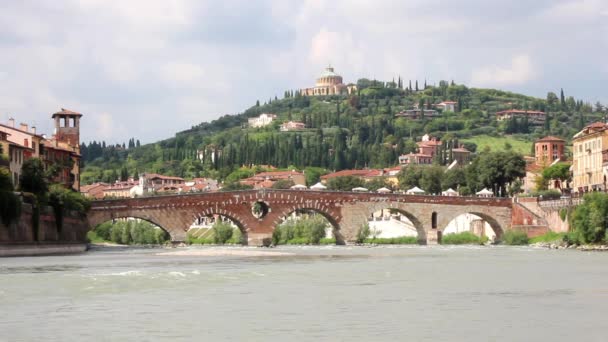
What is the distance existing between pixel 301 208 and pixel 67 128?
893 inches

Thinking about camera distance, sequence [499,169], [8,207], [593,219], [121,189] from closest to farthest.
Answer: [8,207] → [593,219] → [499,169] → [121,189]

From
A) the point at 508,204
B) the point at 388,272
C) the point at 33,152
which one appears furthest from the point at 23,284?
the point at 508,204

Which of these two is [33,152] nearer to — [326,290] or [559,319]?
[326,290]

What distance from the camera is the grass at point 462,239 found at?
332ft

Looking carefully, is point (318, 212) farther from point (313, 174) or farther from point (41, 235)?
point (313, 174)

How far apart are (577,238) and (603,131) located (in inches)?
1010

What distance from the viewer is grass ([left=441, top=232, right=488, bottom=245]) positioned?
10112cm

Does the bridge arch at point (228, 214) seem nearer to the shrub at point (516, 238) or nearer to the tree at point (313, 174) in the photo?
the shrub at point (516, 238)

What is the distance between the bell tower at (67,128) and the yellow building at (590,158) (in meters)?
44.6

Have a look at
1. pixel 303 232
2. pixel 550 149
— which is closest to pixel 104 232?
pixel 303 232

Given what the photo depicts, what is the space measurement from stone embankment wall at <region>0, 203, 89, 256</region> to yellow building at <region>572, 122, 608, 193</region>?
1717 inches

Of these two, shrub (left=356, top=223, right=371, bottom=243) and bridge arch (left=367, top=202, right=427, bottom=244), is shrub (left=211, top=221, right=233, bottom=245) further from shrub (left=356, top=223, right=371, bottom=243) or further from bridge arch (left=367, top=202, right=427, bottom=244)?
bridge arch (left=367, top=202, right=427, bottom=244)

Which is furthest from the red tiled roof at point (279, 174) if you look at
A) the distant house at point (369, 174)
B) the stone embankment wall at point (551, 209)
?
the stone embankment wall at point (551, 209)

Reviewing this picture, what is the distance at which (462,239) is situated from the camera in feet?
336
